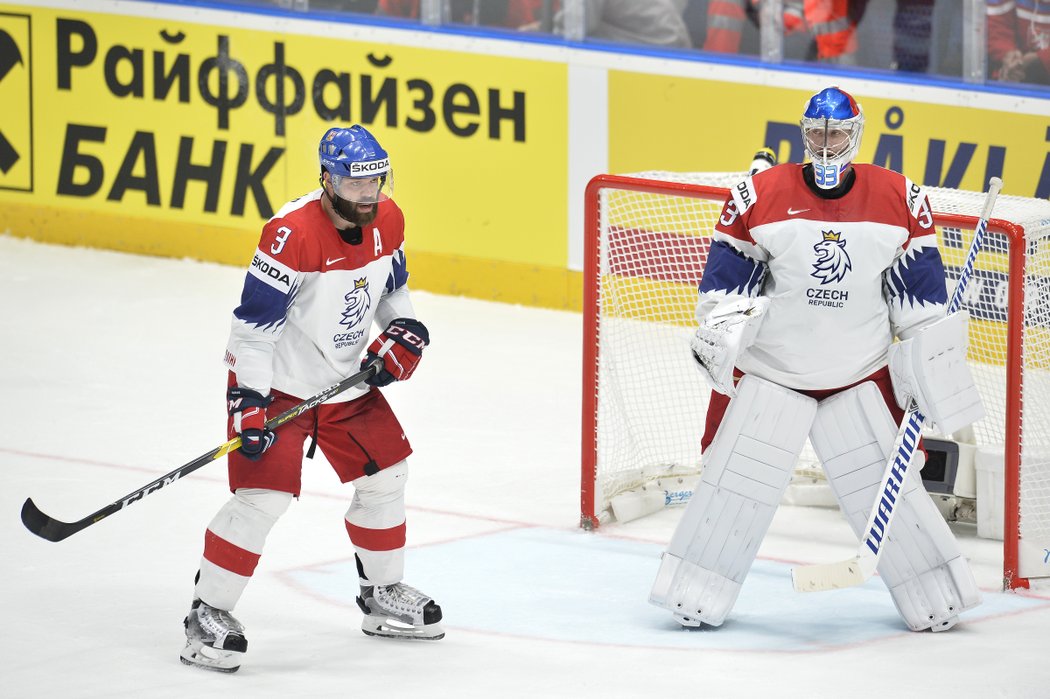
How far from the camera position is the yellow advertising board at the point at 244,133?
8.39 metres

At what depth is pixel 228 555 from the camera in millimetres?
4371

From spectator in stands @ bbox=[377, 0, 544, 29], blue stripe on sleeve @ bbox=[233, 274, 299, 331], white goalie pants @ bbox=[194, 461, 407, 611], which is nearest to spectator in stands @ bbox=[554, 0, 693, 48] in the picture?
spectator in stands @ bbox=[377, 0, 544, 29]

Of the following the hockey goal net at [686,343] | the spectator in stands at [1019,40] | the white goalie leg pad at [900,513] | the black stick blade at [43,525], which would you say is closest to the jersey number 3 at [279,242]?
the black stick blade at [43,525]

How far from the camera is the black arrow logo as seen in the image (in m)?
9.48

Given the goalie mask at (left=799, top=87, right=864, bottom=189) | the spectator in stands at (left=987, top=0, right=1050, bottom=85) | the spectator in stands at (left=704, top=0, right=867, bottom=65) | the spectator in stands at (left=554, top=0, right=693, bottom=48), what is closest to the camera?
the goalie mask at (left=799, top=87, right=864, bottom=189)

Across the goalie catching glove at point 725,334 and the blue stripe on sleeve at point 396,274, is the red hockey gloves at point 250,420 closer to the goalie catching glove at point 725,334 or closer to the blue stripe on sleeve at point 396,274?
the blue stripe on sleeve at point 396,274

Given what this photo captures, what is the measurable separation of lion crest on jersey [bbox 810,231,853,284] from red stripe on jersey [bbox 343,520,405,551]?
3.77ft

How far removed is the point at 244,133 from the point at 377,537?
4.71 m

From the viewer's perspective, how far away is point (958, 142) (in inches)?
287

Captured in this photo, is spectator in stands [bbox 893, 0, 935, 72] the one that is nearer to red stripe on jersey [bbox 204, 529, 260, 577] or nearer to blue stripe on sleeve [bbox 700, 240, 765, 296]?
blue stripe on sleeve [bbox 700, 240, 765, 296]

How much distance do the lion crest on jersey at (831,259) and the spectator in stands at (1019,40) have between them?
9.65ft

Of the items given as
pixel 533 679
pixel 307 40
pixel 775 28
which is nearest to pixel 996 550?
pixel 533 679

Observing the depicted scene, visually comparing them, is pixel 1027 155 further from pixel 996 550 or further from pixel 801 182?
pixel 801 182

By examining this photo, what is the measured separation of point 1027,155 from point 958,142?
29cm
